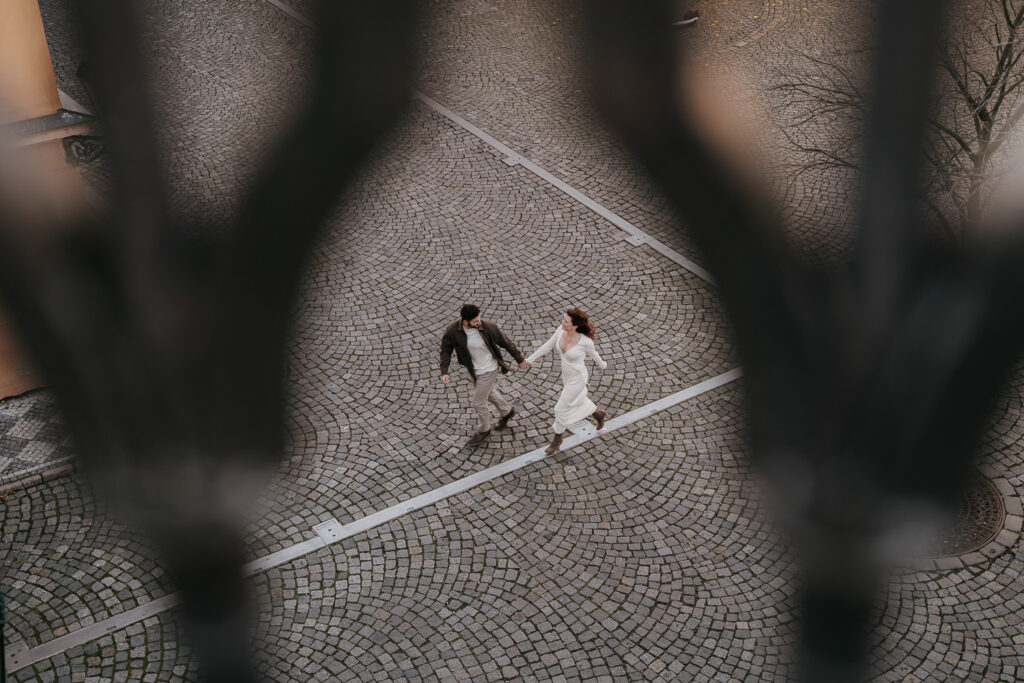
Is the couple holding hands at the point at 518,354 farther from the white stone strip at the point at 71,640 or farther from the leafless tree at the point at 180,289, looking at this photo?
the leafless tree at the point at 180,289

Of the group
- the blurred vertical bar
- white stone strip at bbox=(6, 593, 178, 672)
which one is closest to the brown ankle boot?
white stone strip at bbox=(6, 593, 178, 672)

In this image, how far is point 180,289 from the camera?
0.78m

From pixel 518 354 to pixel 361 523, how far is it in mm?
1649

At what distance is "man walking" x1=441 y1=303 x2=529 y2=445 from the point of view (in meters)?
7.28

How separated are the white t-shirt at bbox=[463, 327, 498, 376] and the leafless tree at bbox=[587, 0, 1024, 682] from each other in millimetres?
6236

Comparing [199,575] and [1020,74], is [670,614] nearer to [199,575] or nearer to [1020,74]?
[1020,74]

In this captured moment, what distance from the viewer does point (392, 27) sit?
2.28 feet

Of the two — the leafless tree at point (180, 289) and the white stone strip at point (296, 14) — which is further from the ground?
the white stone strip at point (296, 14)

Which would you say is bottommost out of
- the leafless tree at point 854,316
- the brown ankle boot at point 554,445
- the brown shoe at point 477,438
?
the brown shoe at point 477,438

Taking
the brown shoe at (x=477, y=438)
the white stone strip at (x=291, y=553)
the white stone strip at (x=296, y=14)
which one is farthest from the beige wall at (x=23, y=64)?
the brown shoe at (x=477, y=438)

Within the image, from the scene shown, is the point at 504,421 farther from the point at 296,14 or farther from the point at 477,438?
the point at 296,14

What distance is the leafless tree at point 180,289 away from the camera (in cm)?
70

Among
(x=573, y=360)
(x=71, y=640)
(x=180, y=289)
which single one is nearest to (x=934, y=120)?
(x=180, y=289)

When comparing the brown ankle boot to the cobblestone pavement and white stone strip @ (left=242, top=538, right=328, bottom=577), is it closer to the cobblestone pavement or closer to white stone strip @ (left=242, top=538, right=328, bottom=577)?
the cobblestone pavement
